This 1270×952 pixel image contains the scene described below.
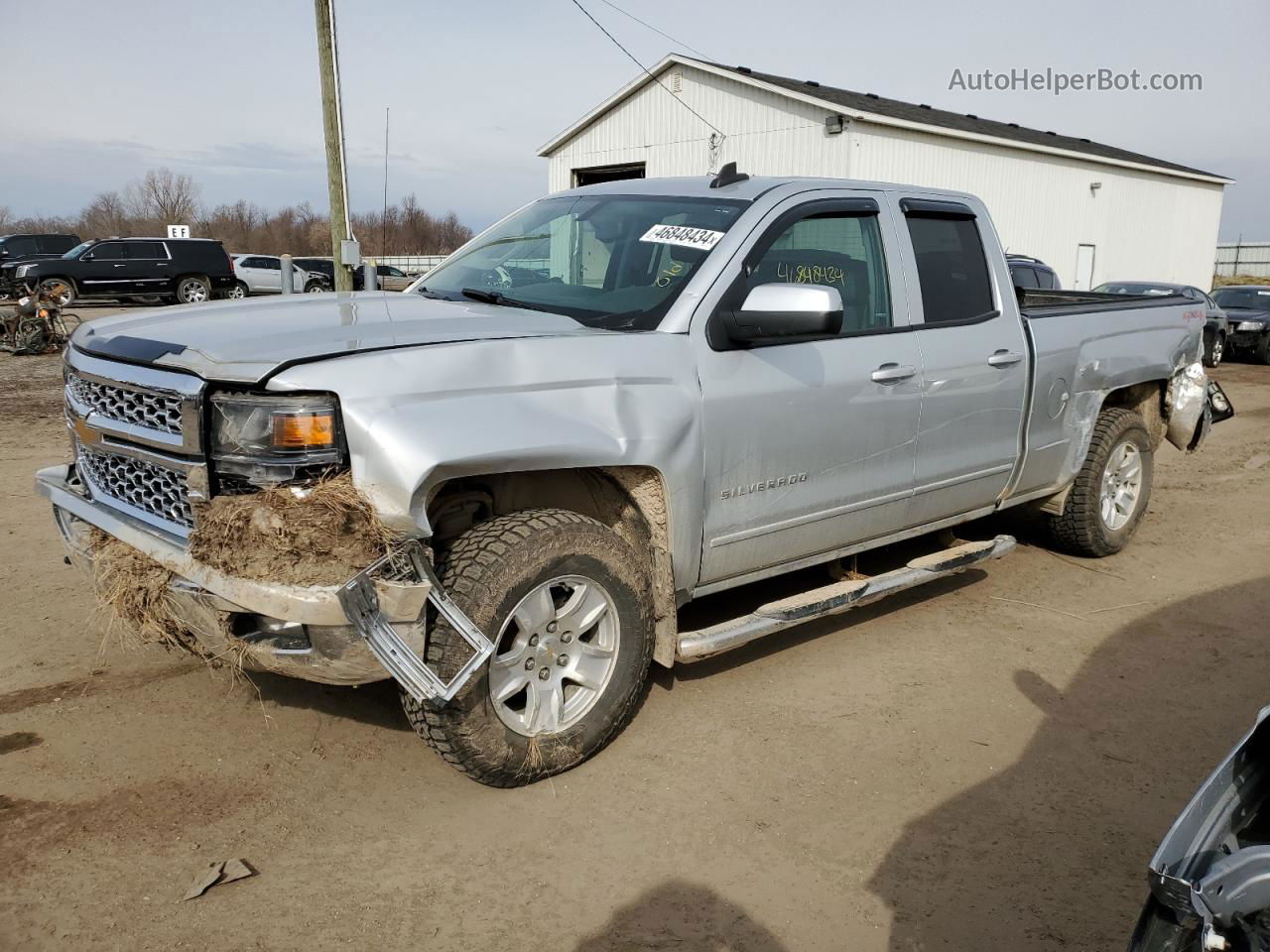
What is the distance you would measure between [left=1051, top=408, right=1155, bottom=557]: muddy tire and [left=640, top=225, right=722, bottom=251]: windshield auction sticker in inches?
119

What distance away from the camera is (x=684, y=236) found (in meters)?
4.04

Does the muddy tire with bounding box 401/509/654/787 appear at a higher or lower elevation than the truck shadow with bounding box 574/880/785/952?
higher

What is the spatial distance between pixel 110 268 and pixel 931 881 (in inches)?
1074

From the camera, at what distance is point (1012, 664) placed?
463 cm

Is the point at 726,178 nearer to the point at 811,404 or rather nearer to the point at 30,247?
the point at 811,404

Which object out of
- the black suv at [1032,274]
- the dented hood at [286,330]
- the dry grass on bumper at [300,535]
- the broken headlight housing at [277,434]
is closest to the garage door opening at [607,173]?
the black suv at [1032,274]

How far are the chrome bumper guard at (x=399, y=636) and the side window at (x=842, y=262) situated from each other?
6.17 ft

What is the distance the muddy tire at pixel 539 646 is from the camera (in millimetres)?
→ 3127

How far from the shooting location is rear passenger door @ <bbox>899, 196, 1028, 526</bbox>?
455 cm

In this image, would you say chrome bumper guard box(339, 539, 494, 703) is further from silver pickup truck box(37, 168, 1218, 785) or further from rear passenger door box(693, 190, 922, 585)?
rear passenger door box(693, 190, 922, 585)

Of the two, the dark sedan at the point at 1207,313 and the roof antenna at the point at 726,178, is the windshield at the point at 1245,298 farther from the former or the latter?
the roof antenna at the point at 726,178

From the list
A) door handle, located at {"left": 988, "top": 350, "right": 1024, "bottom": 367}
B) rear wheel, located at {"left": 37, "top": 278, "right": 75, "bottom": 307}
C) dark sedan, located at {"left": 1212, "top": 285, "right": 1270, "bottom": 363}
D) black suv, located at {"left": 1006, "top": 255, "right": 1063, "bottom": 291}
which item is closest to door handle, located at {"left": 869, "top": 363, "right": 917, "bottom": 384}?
door handle, located at {"left": 988, "top": 350, "right": 1024, "bottom": 367}

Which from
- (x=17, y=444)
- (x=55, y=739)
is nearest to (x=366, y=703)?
(x=55, y=739)

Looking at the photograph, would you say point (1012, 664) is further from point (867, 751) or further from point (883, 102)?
point (883, 102)
